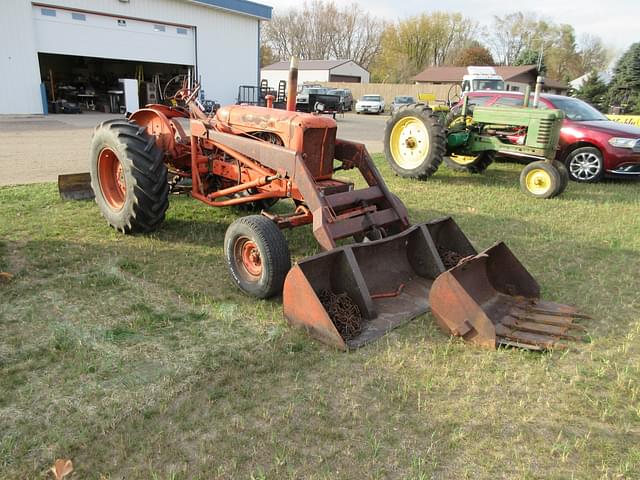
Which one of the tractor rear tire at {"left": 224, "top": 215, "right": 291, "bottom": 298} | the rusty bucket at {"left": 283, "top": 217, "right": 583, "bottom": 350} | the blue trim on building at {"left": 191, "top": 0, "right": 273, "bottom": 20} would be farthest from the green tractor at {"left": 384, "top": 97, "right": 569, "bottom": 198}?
the blue trim on building at {"left": 191, "top": 0, "right": 273, "bottom": 20}

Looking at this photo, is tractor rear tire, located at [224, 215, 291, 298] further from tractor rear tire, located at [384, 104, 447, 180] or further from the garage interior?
the garage interior

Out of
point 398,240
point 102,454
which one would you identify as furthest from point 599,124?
point 102,454

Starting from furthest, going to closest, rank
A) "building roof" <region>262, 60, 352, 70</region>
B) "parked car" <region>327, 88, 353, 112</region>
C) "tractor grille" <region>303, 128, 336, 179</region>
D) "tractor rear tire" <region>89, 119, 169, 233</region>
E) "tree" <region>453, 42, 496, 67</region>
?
"tree" <region>453, 42, 496, 67</region> < "building roof" <region>262, 60, 352, 70</region> < "parked car" <region>327, 88, 353, 112</region> < "tractor rear tire" <region>89, 119, 169, 233</region> < "tractor grille" <region>303, 128, 336, 179</region>

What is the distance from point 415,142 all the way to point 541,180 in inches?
89.2

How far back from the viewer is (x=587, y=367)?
3270 millimetres

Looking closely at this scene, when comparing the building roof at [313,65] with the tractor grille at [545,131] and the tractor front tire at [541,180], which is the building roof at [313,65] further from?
the tractor front tire at [541,180]

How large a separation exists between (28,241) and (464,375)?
14.3ft

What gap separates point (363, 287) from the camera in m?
3.62

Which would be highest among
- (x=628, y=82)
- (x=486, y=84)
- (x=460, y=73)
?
(x=460, y=73)

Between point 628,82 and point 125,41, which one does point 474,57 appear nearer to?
point 628,82

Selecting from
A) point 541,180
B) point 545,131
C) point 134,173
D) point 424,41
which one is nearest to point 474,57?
point 424,41

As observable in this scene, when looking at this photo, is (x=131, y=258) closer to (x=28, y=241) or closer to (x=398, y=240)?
(x=28, y=241)

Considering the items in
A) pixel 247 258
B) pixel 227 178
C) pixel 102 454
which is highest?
pixel 227 178

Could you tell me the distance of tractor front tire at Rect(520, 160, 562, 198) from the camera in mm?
8188
